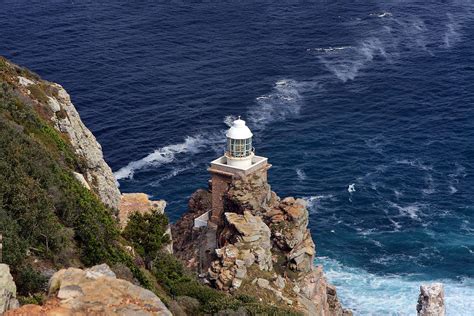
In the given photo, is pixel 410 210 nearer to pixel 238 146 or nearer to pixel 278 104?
pixel 278 104

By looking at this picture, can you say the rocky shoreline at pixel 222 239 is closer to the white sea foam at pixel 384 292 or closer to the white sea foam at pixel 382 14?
the white sea foam at pixel 384 292

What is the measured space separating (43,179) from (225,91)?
10153 cm

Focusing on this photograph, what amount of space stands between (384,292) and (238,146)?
2804cm

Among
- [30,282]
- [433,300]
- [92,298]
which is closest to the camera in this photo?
[92,298]

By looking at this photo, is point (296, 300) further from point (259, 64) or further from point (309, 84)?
point (259, 64)

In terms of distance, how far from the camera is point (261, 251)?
170 ft

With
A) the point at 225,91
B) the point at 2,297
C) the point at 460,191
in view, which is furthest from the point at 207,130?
the point at 2,297

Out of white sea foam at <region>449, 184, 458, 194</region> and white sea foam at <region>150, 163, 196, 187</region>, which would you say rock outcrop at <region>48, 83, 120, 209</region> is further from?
white sea foam at <region>449, 184, 458, 194</region>

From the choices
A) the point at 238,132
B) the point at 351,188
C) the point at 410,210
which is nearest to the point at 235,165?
the point at 238,132

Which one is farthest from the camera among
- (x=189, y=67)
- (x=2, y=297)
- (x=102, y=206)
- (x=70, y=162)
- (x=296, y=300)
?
(x=189, y=67)

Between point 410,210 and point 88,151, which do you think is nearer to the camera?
point 88,151

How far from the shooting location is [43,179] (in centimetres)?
3562

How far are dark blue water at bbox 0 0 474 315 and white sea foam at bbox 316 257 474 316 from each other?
0.21 m

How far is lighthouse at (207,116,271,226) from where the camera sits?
2378 inches
